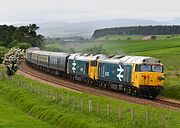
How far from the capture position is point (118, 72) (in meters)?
45.0

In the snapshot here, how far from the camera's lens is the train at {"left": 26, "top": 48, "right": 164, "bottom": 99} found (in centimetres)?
4038

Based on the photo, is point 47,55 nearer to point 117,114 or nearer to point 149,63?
point 149,63

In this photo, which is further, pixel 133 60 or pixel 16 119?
pixel 133 60

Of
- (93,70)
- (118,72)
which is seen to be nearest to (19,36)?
(93,70)

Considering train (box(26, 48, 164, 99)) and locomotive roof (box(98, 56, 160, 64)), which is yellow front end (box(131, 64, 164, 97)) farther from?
locomotive roof (box(98, 56, 160, 64))

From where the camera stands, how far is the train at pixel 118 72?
40375 mm

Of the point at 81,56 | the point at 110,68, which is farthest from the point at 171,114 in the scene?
the point at 81,56

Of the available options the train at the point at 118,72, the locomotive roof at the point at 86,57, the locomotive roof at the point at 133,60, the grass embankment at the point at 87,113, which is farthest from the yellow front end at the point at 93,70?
the grass embankment at the point at 87,113

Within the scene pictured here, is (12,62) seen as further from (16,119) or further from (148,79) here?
(16,119)

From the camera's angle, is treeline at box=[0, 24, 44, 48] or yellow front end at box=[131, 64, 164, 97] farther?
treeline at box=[0, 24, 44, 48]

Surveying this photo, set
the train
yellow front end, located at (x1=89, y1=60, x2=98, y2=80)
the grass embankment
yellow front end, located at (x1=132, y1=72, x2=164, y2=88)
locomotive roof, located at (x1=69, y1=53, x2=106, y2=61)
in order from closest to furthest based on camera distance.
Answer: the grass embankment → yellow front end, located at (x1=132, y1=72, x2=164, y2=88) → the train → yellow front end, located at (x1=89, y1=60, x2=98, y2=80) → locomotive roof, located at (x1=69, y1=53, x2=106, y2=61)

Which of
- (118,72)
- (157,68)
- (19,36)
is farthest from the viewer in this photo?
(19,36)

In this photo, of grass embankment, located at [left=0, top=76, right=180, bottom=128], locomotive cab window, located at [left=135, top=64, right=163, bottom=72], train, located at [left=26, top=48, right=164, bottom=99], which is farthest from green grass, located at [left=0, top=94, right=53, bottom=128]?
locomotive cab window, located at [left=135, top=64, right=163, bottom=72]

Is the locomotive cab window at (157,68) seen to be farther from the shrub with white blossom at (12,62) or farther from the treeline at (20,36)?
the treeline at (20,36)
